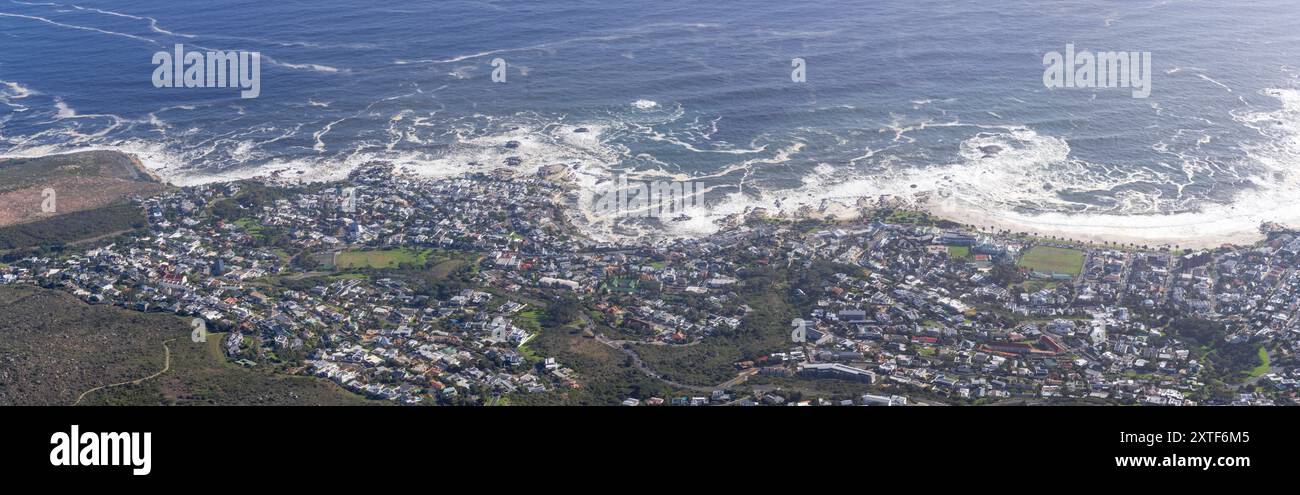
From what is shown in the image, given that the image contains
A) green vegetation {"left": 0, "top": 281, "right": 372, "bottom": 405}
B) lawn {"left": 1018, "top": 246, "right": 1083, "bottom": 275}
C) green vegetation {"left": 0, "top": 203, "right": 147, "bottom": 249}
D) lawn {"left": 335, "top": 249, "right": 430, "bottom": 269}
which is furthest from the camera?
green vegetation {"left": 0, "top": 203, "right": 147, "bottom": 249}

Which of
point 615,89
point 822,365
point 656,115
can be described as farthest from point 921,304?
point 615,89

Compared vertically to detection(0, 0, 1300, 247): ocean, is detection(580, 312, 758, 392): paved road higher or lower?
lower

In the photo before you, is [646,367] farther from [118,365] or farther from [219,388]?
[118,365]

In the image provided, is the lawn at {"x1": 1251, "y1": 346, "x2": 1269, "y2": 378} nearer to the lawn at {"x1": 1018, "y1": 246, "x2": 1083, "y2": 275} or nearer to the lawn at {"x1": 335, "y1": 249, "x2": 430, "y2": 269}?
the lawn at {"x1": 1018, "y1": 246, "x2": 1083, "y2": 275}

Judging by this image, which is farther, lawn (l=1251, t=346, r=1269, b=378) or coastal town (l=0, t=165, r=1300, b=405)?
lawn (l=1251, t=346, r=1269, b=378)

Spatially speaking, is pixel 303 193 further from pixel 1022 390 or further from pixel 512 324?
pixel 1022 390

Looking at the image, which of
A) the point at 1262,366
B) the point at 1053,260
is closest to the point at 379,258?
the point at 1053,260

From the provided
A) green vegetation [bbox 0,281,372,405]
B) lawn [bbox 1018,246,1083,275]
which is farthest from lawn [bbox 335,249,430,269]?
lawn [bbox 1018,246,1083,275]
